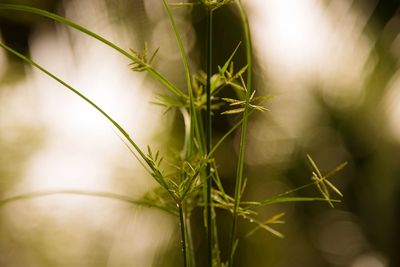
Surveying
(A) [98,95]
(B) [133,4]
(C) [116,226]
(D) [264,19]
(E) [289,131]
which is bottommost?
(C) [116,226]

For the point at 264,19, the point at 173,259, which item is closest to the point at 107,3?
the point at 264,19

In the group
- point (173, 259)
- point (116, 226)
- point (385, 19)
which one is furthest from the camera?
point (385, 19)

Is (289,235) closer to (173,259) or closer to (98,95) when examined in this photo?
(173,259)

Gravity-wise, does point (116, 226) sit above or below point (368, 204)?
below

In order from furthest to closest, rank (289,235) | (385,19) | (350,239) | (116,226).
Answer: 1. (350,239)
2. (289,235)
3. (385,19)
4. (116,226)

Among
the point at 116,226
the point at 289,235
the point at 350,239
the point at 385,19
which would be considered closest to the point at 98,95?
the point at 116,226

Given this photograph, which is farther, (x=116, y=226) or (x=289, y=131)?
(x=289, y=131)
